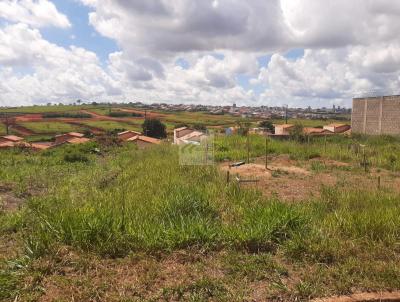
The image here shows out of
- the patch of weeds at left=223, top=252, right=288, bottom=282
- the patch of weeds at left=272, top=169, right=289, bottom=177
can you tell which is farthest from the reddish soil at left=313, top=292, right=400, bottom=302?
the patch of weeds at left=272, top=169, right=289, bottom=177

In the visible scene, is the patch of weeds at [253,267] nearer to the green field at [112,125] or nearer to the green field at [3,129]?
the green field at [3,129]

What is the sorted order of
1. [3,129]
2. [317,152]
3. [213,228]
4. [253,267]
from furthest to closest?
[3,129], [317,152], [213,228], [253,267]

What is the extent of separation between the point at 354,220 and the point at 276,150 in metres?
11.7

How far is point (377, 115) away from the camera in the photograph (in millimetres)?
34969

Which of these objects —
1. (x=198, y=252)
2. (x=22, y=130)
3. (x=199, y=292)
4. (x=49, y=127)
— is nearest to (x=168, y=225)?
(x=198, y=252)

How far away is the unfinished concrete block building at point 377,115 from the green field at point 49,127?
42.3m

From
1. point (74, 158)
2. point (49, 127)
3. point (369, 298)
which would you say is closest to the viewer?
point (369, 298)

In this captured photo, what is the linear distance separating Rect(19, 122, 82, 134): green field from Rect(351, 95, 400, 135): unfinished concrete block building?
139ft

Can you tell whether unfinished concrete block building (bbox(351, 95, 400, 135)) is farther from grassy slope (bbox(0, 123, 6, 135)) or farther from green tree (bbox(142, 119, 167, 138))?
grassy slope (bbox(0, 123, 6, 135))

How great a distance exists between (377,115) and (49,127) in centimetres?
4894

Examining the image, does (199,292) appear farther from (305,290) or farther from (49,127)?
(49,127)

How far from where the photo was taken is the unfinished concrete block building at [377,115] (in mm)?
32781

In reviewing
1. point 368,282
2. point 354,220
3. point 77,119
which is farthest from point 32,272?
point 77,119

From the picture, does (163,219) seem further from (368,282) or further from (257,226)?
(368,282)
